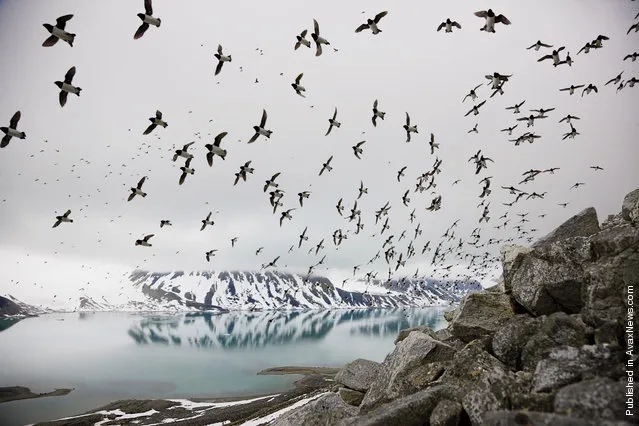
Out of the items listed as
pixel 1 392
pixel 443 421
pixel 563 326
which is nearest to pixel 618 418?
pixel 443 421

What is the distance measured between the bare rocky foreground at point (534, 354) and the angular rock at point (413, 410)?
0.08ft

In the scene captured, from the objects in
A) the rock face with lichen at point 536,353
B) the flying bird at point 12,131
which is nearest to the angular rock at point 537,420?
the rock face with lichen at point 536,353

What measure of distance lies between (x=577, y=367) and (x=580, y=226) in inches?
410

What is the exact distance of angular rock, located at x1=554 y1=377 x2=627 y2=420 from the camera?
5.70 m

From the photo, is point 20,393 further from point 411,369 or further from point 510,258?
point 510,258

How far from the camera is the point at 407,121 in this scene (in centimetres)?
2420

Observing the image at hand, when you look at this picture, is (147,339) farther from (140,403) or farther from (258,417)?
(258,417)

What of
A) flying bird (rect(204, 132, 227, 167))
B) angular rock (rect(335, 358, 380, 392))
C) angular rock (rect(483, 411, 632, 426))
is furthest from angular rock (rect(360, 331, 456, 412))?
flying bird (rect(204, 132, 227, 167))

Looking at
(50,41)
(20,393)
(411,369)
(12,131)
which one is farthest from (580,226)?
(20,393)

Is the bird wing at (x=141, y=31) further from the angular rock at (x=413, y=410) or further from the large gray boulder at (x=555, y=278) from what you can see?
the large gray boulder at (x=555, y=278)

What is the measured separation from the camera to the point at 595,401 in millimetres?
5832

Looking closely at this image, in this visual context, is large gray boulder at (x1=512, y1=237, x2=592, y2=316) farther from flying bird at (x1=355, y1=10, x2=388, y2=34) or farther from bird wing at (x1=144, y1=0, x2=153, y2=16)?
bird wing at (x1=144, y1=0, x2=153, y2=16)

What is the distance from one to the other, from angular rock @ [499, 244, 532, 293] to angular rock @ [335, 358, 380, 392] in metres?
8.58

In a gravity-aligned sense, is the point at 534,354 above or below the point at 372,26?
below
